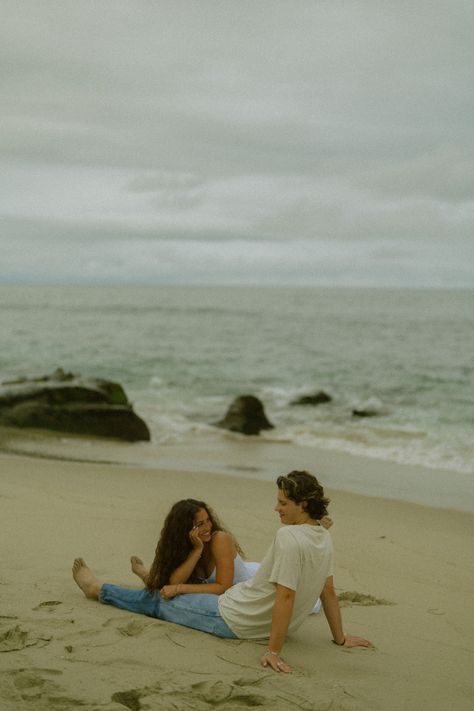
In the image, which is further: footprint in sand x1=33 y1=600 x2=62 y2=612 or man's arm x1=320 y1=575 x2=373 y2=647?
footprint in sand x1=33 y1=600 x2=62 y2=612

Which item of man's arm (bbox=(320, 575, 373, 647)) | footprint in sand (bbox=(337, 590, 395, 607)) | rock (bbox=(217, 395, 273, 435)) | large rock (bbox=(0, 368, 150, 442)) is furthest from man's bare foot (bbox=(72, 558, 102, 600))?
rock (bbox=(217, 395, 273, 435))

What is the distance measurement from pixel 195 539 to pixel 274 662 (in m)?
1.05

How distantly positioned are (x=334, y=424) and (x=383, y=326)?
4313 cm

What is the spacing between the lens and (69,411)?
1580 cm

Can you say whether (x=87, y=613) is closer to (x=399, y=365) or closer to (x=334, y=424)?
(x=334, y=424)

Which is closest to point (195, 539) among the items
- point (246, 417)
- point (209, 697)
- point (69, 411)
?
point (209, 697)

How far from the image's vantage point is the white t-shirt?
4758 mm

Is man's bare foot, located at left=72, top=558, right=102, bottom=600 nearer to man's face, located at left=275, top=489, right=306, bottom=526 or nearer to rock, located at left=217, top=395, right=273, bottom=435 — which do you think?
man's face, located at left=275, top=489, right=306, bottom=526

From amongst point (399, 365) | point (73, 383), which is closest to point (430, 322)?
point (399, 365)

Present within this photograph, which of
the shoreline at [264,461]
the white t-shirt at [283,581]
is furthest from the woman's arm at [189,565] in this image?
the shoreline at [264,461]

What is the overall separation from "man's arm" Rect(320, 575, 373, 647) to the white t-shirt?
4.7 inches

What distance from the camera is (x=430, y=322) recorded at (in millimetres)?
66438

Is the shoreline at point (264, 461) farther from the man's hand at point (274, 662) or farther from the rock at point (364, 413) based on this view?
the man's hand at point (274, 662)

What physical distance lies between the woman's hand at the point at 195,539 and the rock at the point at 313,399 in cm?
1820
